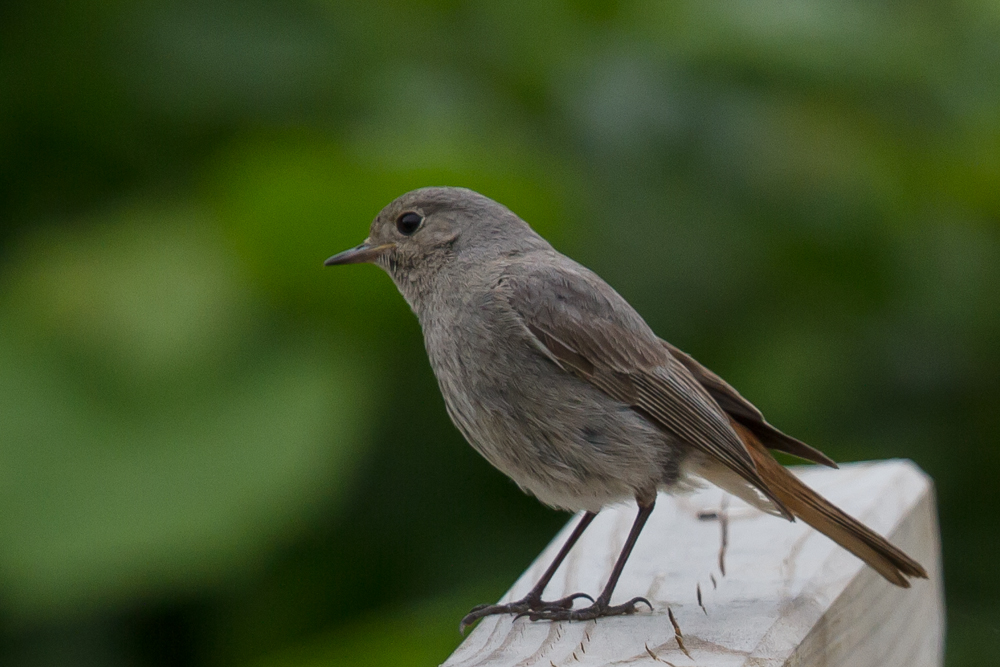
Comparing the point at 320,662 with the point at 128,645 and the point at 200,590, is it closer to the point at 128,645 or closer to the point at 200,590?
the point at 200,590

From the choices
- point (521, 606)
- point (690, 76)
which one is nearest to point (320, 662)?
point (521, 606)

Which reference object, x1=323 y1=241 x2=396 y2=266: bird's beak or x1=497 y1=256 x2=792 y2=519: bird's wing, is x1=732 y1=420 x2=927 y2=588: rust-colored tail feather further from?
x1=323 y1=241 x2=396 y2=266: bird's beak

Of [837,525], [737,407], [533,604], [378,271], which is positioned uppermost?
[378,271]

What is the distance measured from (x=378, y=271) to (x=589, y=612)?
2200 mm

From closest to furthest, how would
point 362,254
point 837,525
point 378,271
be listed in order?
point 837,525 → point 362,254 → point 378,271

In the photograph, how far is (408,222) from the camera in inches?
139

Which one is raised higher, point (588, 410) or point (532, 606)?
point (588, 410)

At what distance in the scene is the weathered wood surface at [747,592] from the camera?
232 centimetres

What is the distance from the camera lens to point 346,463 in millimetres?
4312

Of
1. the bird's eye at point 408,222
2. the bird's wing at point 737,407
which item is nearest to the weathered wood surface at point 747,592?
the bird's wing at point 737,407

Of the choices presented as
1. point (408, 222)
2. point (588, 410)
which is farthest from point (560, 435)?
point (408, 222)

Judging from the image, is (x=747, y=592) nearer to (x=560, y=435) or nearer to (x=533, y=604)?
(x=533, y=604)

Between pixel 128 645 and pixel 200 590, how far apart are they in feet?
1.33

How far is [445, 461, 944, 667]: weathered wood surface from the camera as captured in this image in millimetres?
2320
